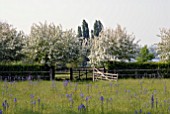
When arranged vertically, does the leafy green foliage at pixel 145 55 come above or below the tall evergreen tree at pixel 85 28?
Result: below

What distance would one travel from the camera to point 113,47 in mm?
38062

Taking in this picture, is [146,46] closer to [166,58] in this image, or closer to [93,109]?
[166,58]

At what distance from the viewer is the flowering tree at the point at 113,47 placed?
121ft

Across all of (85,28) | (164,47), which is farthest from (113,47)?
(85,28)

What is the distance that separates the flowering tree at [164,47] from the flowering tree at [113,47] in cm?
315

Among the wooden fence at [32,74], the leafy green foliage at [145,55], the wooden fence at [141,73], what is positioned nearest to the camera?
the wooden fence at [32,74]

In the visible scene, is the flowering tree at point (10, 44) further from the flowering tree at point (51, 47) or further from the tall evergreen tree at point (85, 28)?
the tall evergreen tree at point (85, 28)

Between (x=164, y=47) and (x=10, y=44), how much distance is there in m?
18.7

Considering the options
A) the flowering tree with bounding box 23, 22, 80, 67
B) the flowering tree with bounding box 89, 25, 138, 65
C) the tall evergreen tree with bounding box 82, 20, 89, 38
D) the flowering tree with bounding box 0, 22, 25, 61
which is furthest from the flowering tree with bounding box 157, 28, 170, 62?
the tall evergreen tree with bounding box 82, 20, 89, 38

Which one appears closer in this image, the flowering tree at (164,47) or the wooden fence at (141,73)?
the wooden fence at (141,73)

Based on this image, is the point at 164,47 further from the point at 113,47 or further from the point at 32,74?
the point at 32,74

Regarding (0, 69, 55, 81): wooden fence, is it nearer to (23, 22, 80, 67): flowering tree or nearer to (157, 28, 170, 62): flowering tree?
(23, 22, 80, 67): flowering tree

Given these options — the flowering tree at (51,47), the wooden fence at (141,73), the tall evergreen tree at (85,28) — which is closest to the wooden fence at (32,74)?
the flowering tree at (51,47)

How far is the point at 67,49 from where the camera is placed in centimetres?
3145
